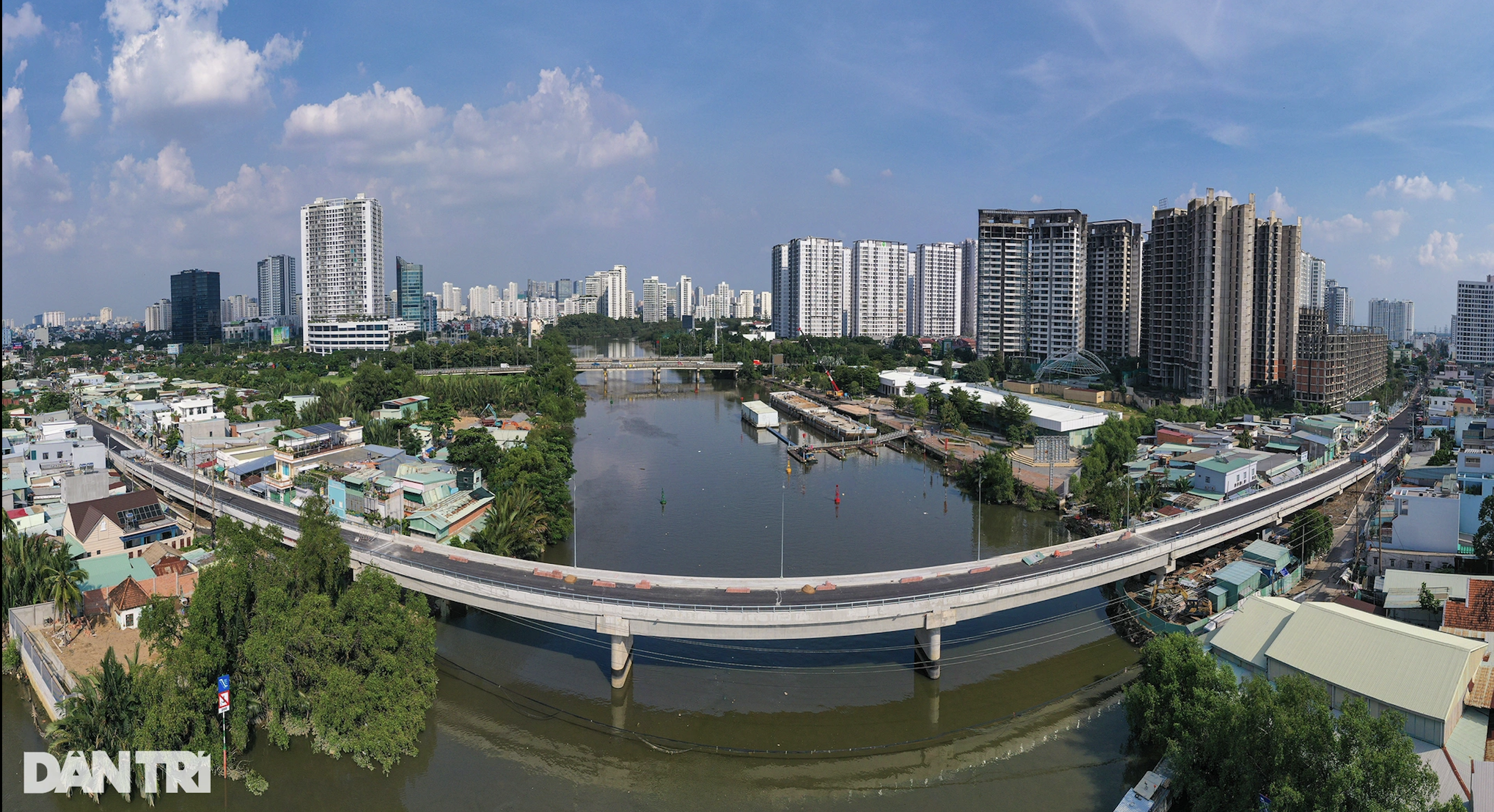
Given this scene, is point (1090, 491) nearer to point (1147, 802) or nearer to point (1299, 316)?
point (1147, 802)

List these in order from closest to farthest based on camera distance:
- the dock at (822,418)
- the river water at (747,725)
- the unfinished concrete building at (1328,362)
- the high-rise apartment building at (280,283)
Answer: the river water at (747,725) → the dock at (822,418) → the unfinished concrete building at (1328,362) → the high-rise apartment building at (280,283)

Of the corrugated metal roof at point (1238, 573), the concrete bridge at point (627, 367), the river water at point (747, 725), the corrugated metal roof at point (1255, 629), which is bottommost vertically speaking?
the river water at point (747, 725)

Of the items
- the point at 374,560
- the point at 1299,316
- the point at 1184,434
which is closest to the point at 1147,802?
the point at 374,560

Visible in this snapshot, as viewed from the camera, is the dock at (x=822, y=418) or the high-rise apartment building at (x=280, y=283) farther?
the high-rise apartment building at (x=280, y=283)

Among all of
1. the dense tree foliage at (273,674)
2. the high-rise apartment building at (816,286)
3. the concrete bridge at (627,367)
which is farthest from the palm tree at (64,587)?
the high-rise apartment building at (816,286)

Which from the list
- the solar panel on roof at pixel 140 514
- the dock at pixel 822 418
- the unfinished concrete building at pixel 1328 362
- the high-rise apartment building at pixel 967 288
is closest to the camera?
the solar panel on roof at pixel 140 514

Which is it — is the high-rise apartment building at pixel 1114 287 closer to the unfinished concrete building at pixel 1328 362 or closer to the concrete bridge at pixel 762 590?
the unfinished concrete building at pixel 1328 362
